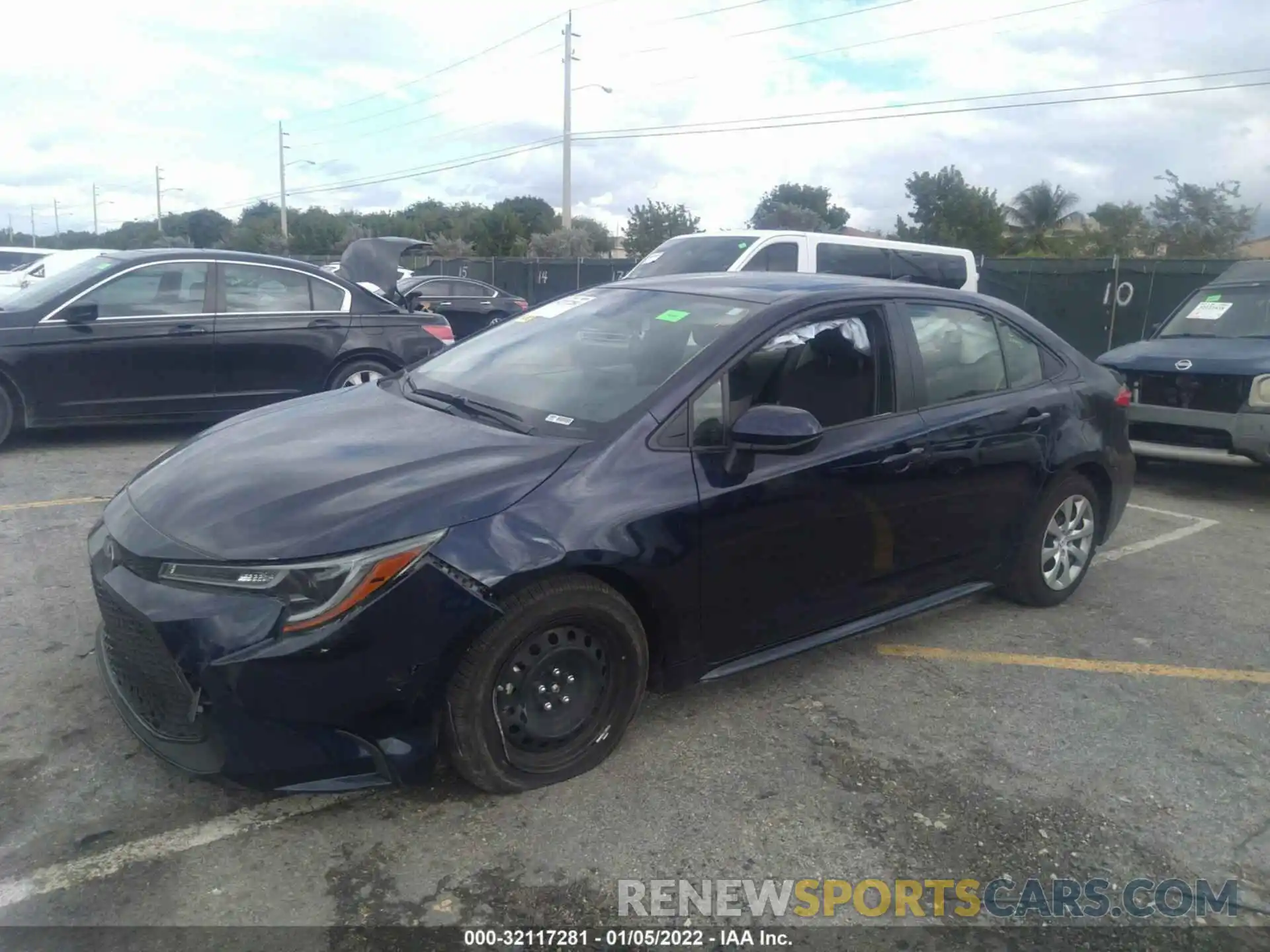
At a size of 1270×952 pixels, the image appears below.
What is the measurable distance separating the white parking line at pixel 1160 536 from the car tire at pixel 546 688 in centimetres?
389

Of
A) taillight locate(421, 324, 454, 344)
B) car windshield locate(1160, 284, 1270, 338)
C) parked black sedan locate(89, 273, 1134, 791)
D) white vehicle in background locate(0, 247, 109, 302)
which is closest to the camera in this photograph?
parked black sedan locate(89, 273, 1134, 791)

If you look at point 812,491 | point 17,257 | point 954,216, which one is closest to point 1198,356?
point 812,491

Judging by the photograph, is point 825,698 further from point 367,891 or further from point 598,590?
point 367,891

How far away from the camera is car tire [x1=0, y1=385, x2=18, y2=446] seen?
7.39m

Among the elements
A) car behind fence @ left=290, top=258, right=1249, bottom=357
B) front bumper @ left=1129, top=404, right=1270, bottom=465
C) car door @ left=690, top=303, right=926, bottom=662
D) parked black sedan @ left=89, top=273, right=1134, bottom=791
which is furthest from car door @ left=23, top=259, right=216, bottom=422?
front bumper @ left=1129, top=404, right=1270, bottom=465

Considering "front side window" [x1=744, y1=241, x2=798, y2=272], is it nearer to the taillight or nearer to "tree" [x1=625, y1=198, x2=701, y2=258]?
the taillight

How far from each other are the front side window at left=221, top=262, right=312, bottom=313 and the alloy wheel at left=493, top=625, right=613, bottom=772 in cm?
606

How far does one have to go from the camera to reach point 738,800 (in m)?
3.27

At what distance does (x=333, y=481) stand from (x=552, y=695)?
3.10 ft

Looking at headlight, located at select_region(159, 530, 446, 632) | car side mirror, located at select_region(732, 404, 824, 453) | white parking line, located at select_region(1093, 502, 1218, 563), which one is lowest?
white parking line, located at select_region(1093, 502, 1218, 563)

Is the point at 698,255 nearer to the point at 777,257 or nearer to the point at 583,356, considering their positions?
the point at 777,257

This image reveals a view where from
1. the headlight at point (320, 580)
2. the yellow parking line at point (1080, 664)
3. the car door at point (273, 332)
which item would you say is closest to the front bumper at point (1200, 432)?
the yellow parking line at point (1080, 664)

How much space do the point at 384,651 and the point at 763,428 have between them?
4.69 feet

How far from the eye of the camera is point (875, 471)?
3979 millimetres
